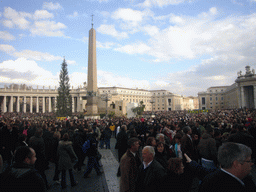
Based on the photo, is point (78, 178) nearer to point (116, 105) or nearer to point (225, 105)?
point (116, 105)

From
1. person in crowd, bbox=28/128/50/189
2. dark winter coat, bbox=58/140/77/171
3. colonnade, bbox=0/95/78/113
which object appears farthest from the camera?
colonnade, bbox=0/95/78/113

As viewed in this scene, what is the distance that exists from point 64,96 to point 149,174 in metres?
48.7

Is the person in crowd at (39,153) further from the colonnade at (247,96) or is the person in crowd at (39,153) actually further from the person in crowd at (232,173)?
the colonnade at (247,96)

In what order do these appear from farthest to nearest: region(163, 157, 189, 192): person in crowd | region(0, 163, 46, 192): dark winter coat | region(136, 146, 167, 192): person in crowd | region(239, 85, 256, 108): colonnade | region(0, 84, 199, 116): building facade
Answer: region(0, 84, 199, 116): building facade, region(239, 85, 256, 108): colonnade, region(136, 146, 167, 192): person in crowd, region(163, 157, 189, 192): person in crowd, region(0, 163, 46, 192): dark winter coat

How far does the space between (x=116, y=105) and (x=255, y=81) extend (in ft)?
120

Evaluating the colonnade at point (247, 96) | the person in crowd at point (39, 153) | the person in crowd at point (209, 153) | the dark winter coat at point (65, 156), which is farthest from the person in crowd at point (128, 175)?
the colonnade at point (247, 96)

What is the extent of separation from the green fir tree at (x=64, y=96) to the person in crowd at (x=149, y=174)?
45.1 m

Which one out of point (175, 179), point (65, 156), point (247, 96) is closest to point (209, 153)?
point (175, 179)

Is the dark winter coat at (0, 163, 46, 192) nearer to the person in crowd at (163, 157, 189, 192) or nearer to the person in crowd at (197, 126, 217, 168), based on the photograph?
the person in crowd at (163, 157, 189, 192)

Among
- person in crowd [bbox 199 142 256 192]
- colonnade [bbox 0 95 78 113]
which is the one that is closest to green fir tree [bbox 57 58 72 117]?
colonnade [bbox 0 95 78 113]

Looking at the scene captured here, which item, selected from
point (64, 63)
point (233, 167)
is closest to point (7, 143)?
point (233, 167)

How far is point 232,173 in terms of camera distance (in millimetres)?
1972

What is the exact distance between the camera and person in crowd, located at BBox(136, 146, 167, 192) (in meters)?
2.76

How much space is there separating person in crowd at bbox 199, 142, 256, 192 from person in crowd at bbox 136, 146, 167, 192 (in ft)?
2.95
